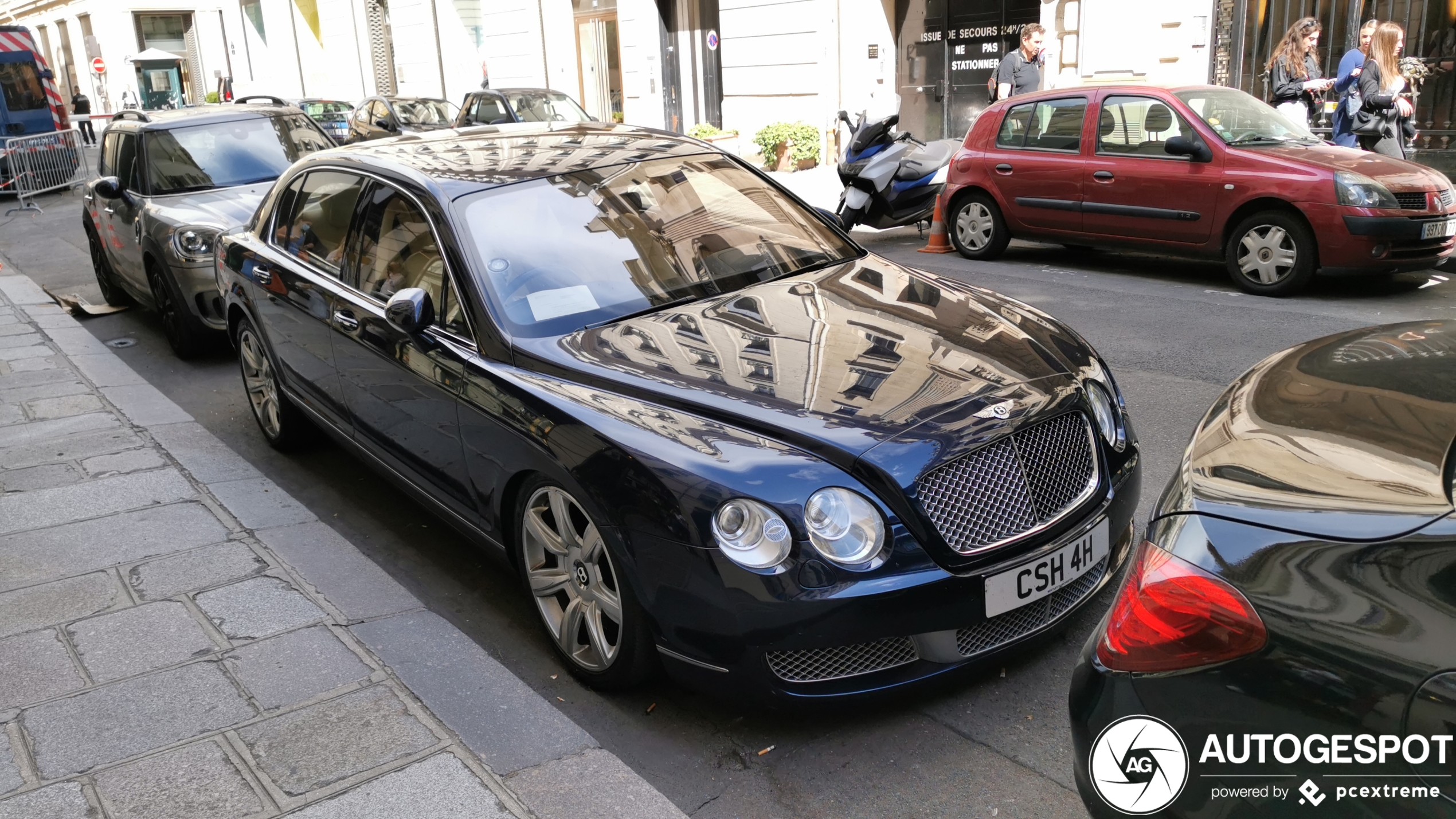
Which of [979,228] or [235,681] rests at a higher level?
[979,228]

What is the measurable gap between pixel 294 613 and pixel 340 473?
1.98 m

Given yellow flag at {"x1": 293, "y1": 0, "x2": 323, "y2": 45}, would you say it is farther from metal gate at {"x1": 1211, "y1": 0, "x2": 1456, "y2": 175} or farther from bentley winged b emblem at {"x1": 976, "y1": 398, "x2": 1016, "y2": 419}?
bentley winged b emblem at {"x1": 976, "y1": 398, "x2": 1016, "y2": 419}

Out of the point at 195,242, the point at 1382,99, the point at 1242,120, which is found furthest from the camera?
the point at 1382,99

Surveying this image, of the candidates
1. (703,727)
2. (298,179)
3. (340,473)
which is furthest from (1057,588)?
(298,179)

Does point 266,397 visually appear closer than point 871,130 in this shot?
Yes

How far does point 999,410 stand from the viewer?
3.21m

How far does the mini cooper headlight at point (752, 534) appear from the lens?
2.94m

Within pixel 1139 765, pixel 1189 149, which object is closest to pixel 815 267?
pixel 1139 765

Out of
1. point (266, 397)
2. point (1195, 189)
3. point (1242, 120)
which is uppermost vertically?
point (1242, 120)

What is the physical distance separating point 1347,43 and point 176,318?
13111mm

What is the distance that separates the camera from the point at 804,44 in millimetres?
19594

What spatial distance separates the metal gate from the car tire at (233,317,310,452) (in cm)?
1040

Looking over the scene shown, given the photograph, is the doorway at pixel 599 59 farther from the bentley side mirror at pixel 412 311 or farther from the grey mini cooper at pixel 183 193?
the bentley side mirror at pixel 412 311
